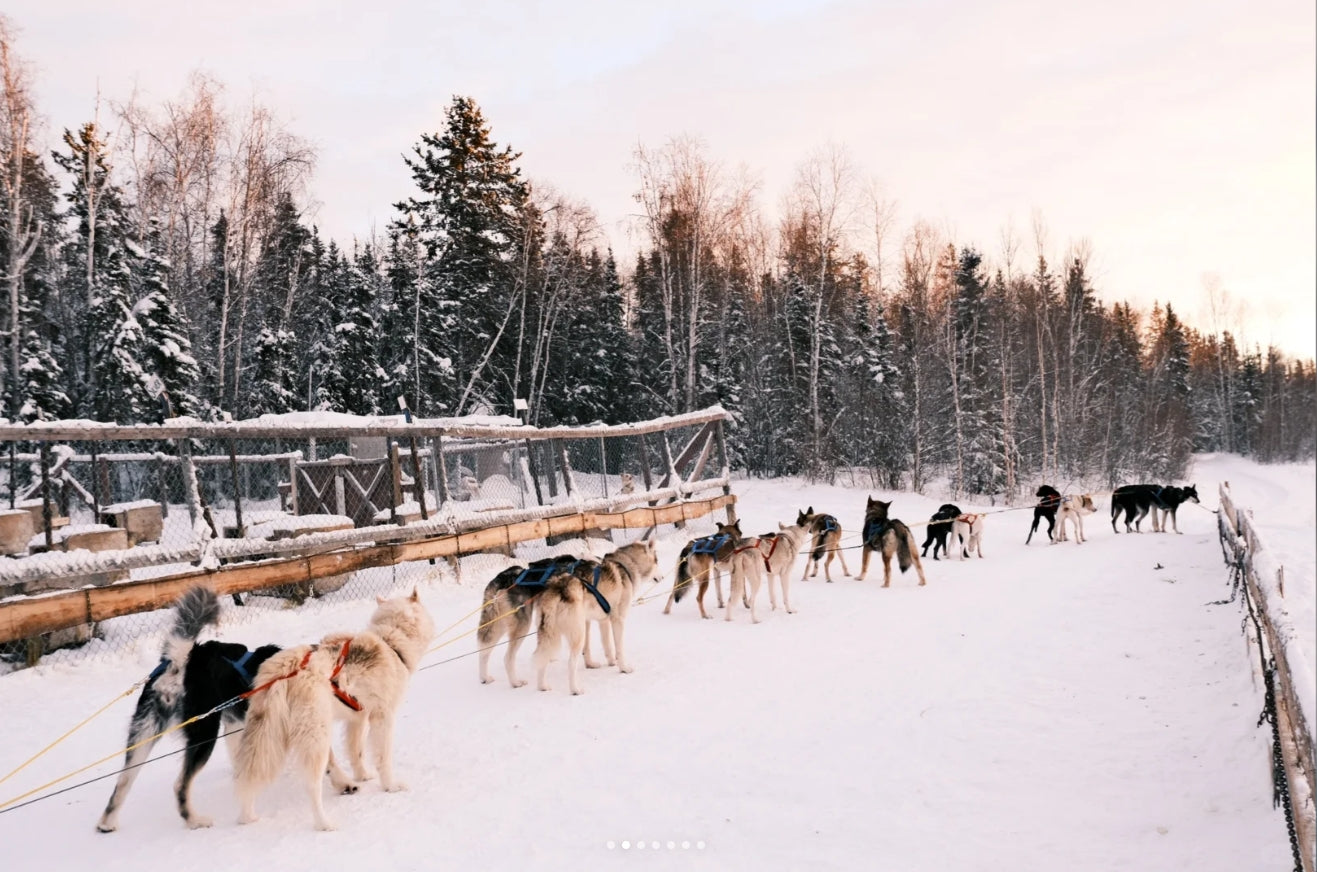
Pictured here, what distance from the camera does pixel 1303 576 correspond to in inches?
442

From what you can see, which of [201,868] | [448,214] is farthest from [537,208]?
[201,868]

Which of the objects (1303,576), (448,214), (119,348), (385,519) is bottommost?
(1303,576)

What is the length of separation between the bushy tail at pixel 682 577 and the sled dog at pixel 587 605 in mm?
1440

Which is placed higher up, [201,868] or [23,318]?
[23,318]

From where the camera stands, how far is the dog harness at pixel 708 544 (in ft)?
27.0

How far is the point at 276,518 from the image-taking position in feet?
28.8

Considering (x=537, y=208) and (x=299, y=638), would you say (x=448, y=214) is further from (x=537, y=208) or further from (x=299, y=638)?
(x=299, y=638)

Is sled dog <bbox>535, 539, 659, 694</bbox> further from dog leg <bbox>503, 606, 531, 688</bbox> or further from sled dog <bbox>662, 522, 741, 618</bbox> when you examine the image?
sled dog <bbox>662, 522, 741, 618</bbox>

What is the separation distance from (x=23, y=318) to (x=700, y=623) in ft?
62.5

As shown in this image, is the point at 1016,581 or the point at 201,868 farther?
the point at 1016,581

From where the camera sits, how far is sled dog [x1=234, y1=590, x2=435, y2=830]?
3.43 meters

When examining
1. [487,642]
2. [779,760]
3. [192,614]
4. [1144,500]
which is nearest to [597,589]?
[487,642]

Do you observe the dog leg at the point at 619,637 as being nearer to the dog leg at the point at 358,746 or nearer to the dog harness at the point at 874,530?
the dog leg at the point at 358,746

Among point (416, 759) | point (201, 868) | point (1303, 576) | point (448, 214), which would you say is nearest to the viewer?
point (201, 868)
